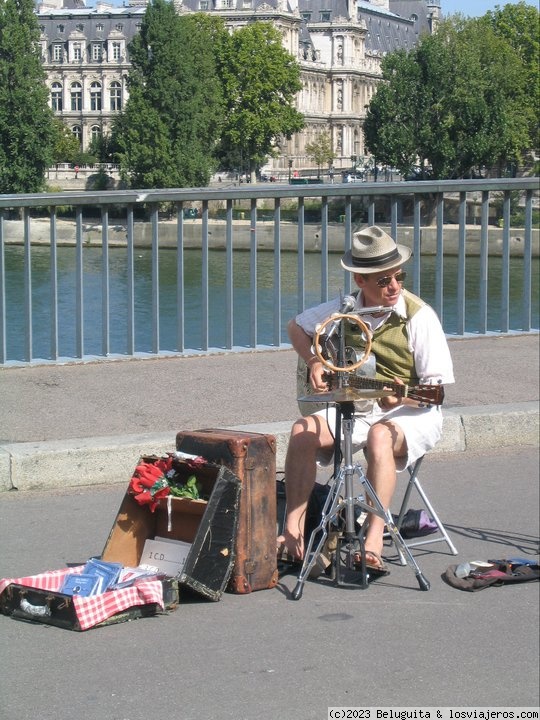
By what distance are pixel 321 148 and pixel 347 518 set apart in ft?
117

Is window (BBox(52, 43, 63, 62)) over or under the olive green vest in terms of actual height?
over

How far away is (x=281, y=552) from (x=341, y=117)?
32791mm

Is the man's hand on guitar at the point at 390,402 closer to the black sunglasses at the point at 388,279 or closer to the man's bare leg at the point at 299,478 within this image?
the man's bare leg at the point at 299,478

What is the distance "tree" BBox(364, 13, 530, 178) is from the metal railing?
14.7 meters

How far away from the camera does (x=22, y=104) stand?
49.0 feet

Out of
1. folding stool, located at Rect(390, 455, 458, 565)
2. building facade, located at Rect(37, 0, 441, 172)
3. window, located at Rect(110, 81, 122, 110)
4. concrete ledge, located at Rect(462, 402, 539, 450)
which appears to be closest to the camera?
folding stool, located at Rect(390, 455, 458, 565)

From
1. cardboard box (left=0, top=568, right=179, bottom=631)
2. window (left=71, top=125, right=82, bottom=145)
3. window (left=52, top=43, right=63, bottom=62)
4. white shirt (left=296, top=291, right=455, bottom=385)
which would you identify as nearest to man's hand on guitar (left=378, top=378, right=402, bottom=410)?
white shirt (left=296, top=291, right=455, bottom=385)

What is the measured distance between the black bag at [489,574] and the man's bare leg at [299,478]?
64 centimetres

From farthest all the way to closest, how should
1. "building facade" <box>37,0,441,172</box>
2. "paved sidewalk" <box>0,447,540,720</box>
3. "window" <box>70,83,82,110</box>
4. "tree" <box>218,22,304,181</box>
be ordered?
"tree" <box>218,22,304,181</box>
"window" <box>70,83,82,110</box>
"building facade" <box>37,0,441,172</box>
"paved sidewalk" <box>0,447,540,720</box>

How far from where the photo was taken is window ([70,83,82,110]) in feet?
125

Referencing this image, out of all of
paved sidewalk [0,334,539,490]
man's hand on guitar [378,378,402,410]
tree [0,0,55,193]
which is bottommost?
paved sidewalk [0,334,539,490]

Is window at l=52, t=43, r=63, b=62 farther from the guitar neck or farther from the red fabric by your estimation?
the guitar neck

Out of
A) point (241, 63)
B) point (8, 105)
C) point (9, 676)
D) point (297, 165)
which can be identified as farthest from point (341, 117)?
point (241, 63)

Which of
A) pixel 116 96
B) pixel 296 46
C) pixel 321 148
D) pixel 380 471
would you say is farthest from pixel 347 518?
pixel 116 96
